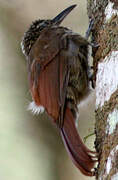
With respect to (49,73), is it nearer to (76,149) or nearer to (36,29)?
(36,29)

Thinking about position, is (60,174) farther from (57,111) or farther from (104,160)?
(104,160)

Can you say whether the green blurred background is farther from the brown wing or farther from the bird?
the brown wing

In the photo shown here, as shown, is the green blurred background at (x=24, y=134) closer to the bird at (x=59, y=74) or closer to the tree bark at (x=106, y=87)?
the bird at (x=59, y=74)

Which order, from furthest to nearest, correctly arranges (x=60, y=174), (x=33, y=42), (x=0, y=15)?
(x=0, y=15) → (x=60, y=174) → (x=33, y=42)

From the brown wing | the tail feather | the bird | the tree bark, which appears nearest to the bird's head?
the bird

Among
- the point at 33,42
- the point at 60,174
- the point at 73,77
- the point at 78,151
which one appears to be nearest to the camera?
the point at 78,151

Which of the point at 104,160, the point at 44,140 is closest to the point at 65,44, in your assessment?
the point at 104,160

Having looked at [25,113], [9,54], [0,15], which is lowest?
[25,113]
